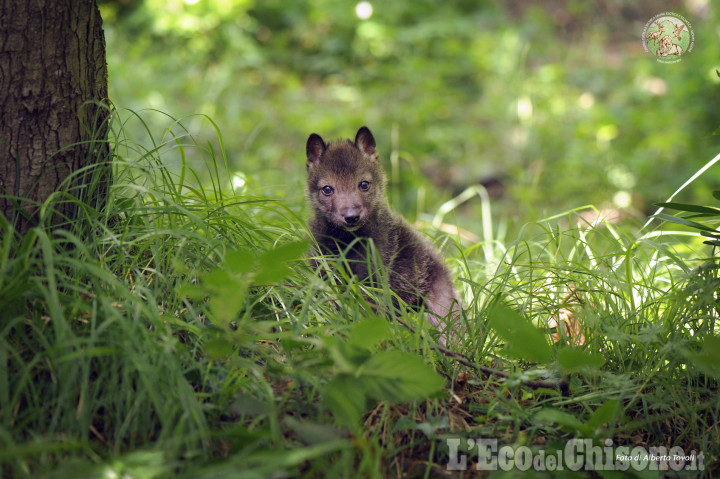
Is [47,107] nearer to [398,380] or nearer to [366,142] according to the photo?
[398,380]

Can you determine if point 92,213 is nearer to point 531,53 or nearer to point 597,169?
point 597,169

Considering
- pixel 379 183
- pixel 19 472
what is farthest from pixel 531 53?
pixel 19 472

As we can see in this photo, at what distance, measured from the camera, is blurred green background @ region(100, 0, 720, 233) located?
22.5 ft

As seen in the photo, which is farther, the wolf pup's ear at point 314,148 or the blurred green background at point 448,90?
the blurred green background at point 448,90

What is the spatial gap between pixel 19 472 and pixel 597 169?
664 centimetres

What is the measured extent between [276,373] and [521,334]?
0.82 metres

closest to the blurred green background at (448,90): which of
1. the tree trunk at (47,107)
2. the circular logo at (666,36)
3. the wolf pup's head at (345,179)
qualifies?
the circular logo at (666,36)

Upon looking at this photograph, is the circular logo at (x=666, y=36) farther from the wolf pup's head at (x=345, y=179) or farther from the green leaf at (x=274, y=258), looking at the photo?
the green leaf at (x=274, y=258)

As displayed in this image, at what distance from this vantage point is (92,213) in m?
2.34

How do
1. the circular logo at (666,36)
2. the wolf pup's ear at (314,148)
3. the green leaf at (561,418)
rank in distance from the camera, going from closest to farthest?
the green leaf at (561,418), the wolf pup's ear at (314,148), the circular logo at (666,36)

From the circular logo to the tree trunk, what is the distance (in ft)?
11.1

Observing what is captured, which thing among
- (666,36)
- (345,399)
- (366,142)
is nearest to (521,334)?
(345,399)

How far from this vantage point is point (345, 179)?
144 inches

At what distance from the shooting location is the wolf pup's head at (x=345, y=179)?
3.48 m
